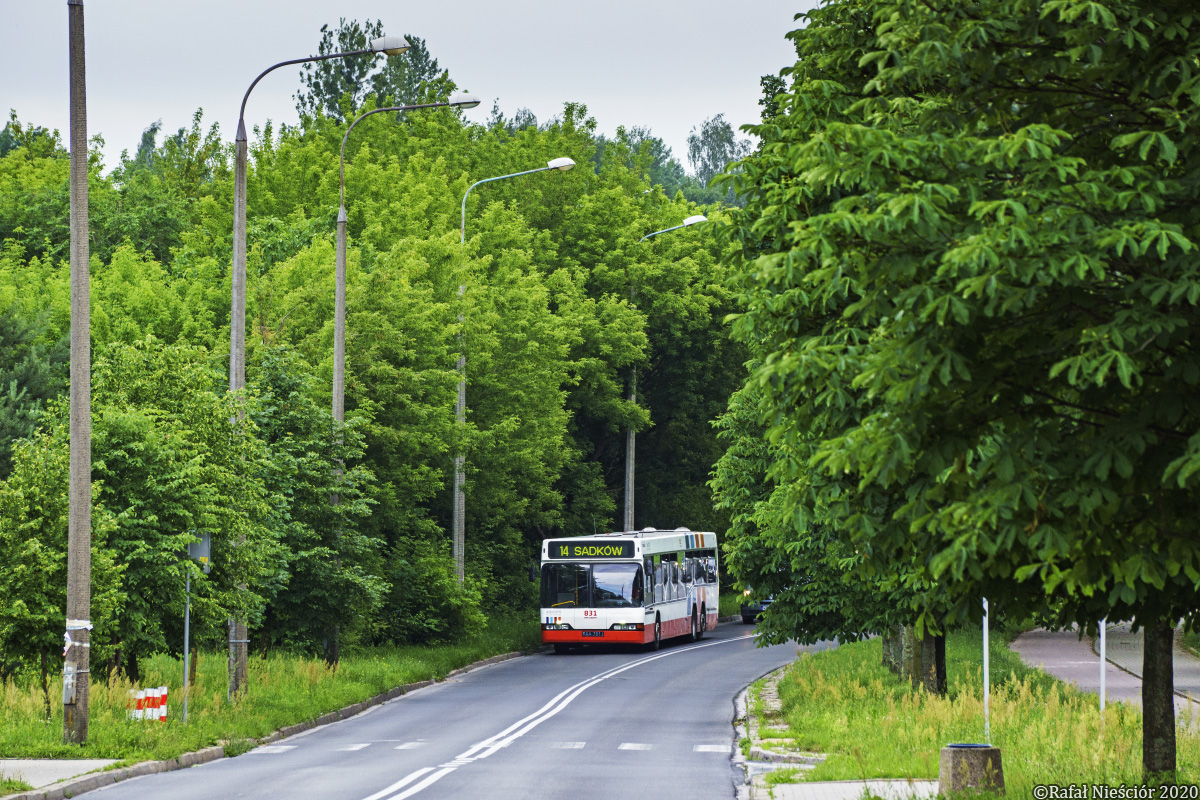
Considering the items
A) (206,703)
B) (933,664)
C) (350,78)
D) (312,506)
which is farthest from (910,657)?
(350,78)

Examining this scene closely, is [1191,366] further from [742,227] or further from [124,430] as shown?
[124,430]

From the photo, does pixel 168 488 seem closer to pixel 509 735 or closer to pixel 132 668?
pixel 132 668

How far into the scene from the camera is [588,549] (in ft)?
122

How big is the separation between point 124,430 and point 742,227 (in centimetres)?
1037

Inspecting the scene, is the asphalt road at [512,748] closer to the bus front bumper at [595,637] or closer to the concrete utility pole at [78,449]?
the concrete utility pole at [78,449]

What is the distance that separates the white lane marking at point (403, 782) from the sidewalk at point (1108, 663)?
13550mm

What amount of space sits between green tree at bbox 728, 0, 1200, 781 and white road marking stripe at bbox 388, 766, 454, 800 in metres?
6.62

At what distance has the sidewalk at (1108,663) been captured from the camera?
28.9m

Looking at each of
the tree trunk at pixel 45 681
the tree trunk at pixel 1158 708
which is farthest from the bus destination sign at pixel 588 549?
the tree trunk at pixel 1158 708

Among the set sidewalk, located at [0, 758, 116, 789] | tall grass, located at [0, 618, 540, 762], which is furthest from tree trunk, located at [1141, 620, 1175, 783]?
tall grass, located at [0, 618, 540, 762]

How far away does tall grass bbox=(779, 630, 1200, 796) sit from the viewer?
1298cm

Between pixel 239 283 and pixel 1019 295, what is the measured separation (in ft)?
51.1

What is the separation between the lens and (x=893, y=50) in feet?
27.5

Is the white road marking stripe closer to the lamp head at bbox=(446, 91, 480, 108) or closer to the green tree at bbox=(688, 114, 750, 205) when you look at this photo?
the lamp head at bbox=(446, 91, 480, 108)
